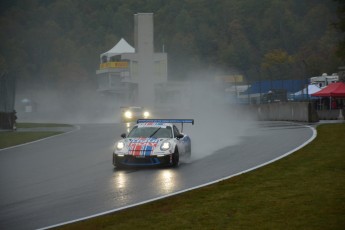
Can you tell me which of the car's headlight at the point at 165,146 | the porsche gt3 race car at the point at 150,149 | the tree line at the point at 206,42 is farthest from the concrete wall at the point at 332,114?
the tree line at the point at 206,42

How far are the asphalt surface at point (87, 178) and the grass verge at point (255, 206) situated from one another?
0.88m

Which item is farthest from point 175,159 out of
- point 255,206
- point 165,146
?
point 255,206

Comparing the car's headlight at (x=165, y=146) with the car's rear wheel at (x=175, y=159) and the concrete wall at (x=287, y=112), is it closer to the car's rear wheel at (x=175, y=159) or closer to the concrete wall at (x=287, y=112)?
the car's rear wheel at (x=175, y=159)

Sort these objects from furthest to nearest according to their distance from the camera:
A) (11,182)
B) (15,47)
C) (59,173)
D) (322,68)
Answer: (15,47) → (322,68) → (59,173) → (11,182)

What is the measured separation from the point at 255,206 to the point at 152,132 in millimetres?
8698

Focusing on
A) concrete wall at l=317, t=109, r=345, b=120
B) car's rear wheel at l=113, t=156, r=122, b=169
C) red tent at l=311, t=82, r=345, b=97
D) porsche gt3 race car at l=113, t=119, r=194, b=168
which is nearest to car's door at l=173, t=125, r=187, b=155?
porsche gt3 race car at l=113, t=119, r=194, b=168

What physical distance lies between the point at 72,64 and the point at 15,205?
15462 cm

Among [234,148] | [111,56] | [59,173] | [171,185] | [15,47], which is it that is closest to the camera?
[171,185]

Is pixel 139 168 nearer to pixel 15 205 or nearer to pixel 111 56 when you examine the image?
pixel 15 205

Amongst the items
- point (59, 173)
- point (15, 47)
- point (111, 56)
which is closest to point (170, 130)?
point (59, 173)

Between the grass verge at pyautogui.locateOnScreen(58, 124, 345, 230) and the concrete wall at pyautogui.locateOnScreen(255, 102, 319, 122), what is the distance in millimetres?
21619

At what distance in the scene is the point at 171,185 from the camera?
15.0 metres

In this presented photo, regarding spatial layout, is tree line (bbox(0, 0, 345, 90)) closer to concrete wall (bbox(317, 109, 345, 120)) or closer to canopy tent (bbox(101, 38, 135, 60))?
canopy tent (bbox(101, 38, 135, 60))

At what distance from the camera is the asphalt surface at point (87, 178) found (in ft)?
41.4
